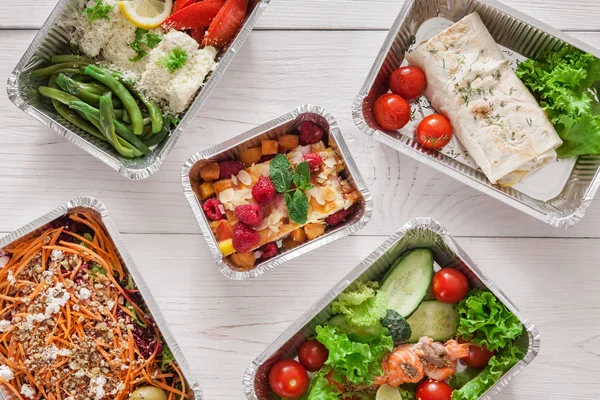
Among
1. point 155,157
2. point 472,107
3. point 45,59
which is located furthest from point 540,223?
point 45,59

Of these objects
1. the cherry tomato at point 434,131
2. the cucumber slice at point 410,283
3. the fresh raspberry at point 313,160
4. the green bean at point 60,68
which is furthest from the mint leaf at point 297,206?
the green bean at point 60,68

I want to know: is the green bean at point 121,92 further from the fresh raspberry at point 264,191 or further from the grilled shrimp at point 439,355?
the grilled shrimp at point 439,355

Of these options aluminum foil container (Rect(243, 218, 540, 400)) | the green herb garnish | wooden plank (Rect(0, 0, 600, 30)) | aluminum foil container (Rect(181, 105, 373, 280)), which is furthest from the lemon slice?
aluminum foil container (Rect(243, 218, 540, 400))

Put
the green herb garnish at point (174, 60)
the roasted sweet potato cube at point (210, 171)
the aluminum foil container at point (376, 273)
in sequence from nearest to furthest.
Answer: the aluminum foil container at point (376, 273)
the green herb garnish at point (174, 60)
the roasted sweet potato cube at point (210, 171)

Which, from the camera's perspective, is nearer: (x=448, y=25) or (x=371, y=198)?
(x=371, y=198)

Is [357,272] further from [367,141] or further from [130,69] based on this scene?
[130,69]
